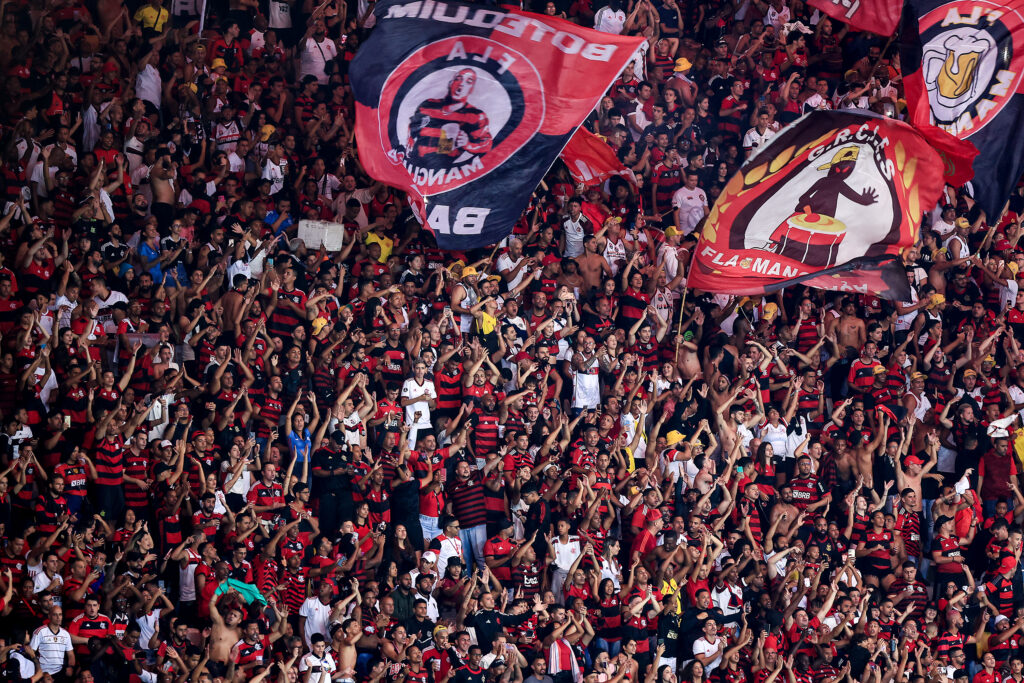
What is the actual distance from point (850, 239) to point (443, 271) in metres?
4.14

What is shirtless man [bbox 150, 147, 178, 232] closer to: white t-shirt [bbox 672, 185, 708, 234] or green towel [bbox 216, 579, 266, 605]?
green towel [bbox 216, 579, 266, 605]

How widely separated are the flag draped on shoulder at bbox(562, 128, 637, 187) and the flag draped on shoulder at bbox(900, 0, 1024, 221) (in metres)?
3.40

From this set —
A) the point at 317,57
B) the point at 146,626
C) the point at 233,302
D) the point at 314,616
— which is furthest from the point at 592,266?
the point at 146,626

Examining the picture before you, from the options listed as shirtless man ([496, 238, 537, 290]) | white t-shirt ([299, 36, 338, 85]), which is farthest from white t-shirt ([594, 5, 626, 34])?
shirtless man ([496, 238, 537, 290])

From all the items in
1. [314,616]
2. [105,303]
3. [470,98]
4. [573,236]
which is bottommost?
[314,616]

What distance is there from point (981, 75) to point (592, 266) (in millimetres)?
4572

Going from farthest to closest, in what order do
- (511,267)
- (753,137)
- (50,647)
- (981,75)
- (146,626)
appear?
(753,137), (981,75), (511,267), (146,626), (50,647)

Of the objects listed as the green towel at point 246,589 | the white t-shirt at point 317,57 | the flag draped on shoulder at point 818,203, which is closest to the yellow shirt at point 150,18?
the white t-shirt at point 317,57

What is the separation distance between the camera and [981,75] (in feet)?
53.8

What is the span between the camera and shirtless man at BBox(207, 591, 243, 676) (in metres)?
13.0

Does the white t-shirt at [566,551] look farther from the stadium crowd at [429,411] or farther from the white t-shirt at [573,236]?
the white t-shirt at [573,236]

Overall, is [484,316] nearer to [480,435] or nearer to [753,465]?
[480,435]

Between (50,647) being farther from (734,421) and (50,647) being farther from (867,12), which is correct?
(867,12)

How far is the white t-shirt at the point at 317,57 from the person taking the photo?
16.9 metres
